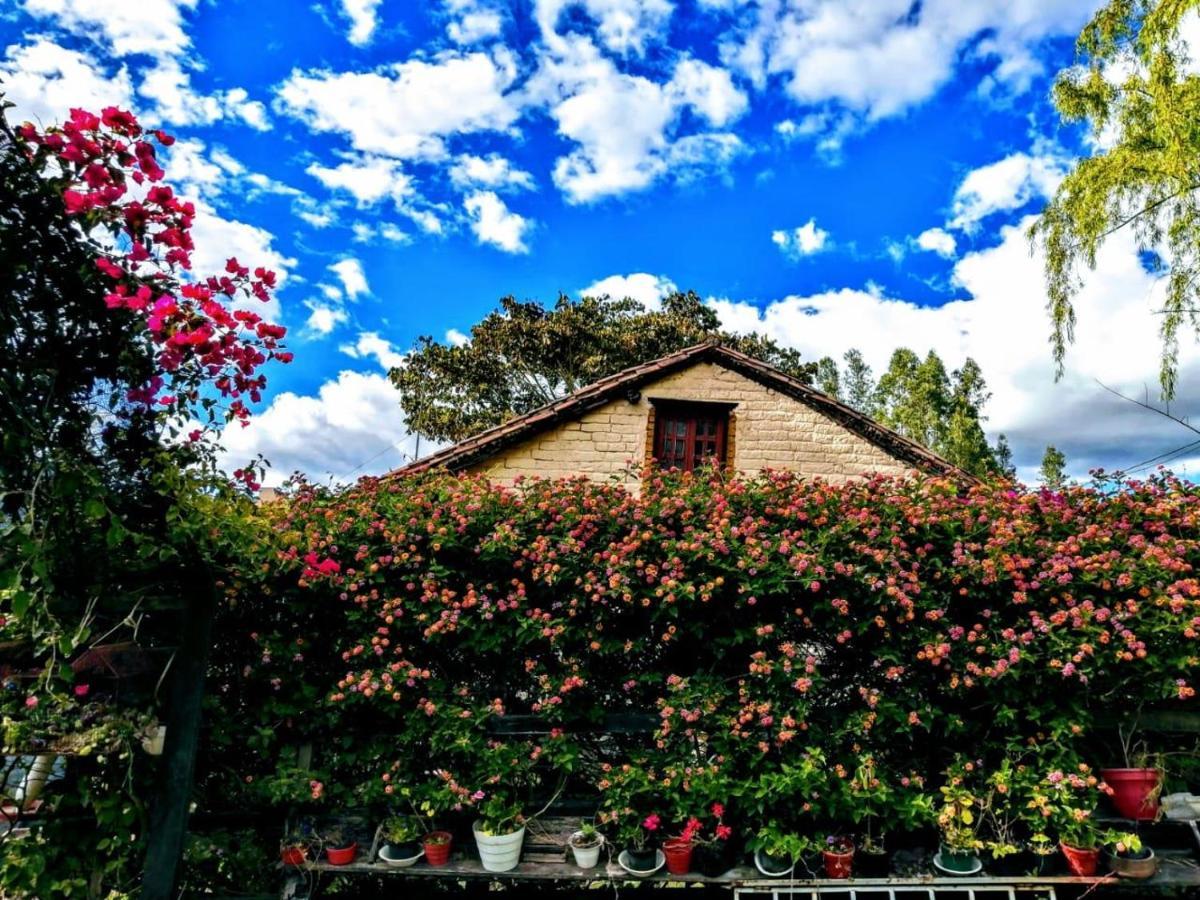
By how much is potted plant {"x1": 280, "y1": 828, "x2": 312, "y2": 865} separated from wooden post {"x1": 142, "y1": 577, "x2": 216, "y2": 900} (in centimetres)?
67

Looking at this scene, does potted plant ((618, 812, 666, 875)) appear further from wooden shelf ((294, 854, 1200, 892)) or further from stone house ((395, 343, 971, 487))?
stone house ((395, 343, 971, 487))

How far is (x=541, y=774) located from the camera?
4.18 meters

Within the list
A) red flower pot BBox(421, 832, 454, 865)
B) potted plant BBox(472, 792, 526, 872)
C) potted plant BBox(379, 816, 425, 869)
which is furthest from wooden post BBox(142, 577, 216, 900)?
potted plant BBox(472, 792, 526, 872)

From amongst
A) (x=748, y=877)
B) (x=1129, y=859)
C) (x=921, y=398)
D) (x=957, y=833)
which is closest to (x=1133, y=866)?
(x=1129, y=859)

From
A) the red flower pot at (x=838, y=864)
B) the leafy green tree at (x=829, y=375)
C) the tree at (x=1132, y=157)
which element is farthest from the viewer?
the leafy green tree at (x=829, y=375)

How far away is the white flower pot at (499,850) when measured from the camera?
3.73m

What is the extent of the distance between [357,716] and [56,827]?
1.48 m

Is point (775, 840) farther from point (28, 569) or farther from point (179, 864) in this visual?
point (28, 569)

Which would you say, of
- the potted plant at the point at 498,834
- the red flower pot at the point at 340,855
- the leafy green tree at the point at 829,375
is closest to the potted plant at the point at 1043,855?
the potted plant at the point at 498,834

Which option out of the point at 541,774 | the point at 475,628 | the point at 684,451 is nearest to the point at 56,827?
the point at 475,628

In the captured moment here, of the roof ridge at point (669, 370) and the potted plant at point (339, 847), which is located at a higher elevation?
the roof ridge at point (669, 370)

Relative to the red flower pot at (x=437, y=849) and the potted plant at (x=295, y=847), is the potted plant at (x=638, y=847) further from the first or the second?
the potted plant at (x=295, y=847)

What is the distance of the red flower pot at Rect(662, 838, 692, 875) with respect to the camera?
369cm

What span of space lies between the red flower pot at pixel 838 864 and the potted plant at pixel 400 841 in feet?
7.45
